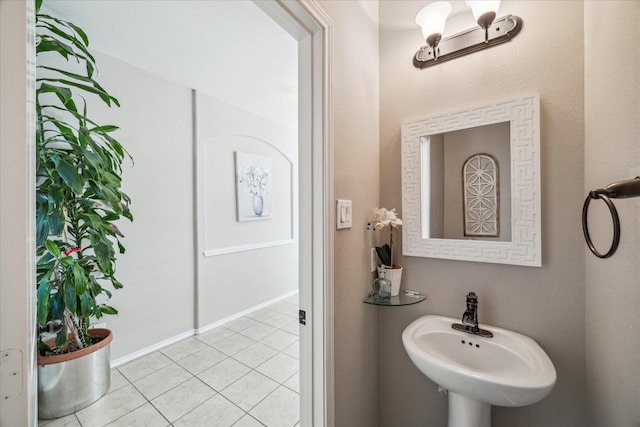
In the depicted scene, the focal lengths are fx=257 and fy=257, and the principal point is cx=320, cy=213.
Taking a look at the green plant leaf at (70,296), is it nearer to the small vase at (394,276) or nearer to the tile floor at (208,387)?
the tile floor at (208,387)

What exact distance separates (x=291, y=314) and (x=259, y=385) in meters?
1.37

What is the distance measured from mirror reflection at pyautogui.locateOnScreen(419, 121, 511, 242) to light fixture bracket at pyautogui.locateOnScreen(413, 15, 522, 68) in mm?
363

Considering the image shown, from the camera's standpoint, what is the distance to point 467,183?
1203 millimetres

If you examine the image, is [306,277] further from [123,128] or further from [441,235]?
[123,128]

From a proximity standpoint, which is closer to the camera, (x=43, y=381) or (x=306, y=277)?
(x=306, y=277)

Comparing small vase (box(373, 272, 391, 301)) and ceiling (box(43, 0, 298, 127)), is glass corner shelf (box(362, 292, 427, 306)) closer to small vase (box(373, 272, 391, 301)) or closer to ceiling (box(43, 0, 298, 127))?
small vase (box(373, 272, 391, 301))

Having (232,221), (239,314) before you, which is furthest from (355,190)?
(239,314)

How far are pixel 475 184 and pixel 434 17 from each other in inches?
30.4

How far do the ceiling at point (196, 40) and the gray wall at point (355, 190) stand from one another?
0.90m

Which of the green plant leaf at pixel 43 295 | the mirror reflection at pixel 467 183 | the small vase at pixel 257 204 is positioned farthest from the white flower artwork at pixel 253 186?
the mirror reflection at pixel 467 183

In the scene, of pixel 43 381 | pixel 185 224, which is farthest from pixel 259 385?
pixel 185 224

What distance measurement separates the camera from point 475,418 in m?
1.00

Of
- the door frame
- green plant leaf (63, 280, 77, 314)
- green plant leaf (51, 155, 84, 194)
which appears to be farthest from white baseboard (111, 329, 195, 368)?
the door frame

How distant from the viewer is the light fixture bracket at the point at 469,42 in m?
1.10
